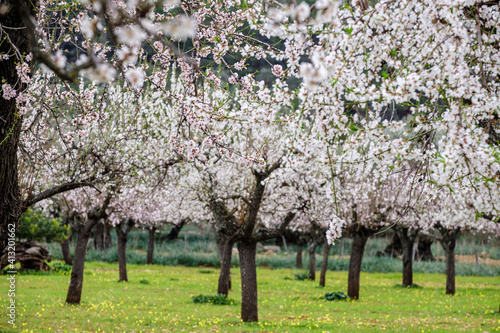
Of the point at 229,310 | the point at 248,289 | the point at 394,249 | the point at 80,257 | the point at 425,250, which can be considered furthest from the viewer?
the point at 394,249

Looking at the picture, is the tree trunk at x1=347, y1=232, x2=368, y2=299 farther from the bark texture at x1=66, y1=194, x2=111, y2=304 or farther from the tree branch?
the tree branch

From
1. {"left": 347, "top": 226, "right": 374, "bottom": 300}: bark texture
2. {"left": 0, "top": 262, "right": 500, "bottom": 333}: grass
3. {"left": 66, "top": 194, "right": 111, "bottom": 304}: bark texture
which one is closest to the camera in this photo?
{"left": 0, "top": 262, "right": 500, "bottom": 333}: grass

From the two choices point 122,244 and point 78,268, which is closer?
point 78,268

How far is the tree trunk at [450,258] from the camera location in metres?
19.6

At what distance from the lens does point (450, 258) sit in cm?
1964

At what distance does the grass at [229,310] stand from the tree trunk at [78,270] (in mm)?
436

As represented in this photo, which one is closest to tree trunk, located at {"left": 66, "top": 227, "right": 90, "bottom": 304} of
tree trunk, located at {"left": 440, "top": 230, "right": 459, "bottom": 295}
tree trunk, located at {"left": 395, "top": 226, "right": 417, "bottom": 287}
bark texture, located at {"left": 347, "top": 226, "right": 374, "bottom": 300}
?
bark texture, located at {"left": 347, "top": 226, "right": 374, "bottom": 300}

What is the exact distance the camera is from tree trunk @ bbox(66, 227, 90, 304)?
40.9 ft

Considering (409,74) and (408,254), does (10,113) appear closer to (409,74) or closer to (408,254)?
(409,74)

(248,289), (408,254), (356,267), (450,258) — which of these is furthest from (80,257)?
(408,254)

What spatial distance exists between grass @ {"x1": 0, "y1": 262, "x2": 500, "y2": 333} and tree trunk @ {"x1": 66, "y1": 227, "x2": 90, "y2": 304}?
1.43ft

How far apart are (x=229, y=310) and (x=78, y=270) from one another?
4.48 meters

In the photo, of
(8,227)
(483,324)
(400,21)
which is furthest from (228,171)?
(400,21)

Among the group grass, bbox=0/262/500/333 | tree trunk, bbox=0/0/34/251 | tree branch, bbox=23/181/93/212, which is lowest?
grass, bbox=0/262/500/333
